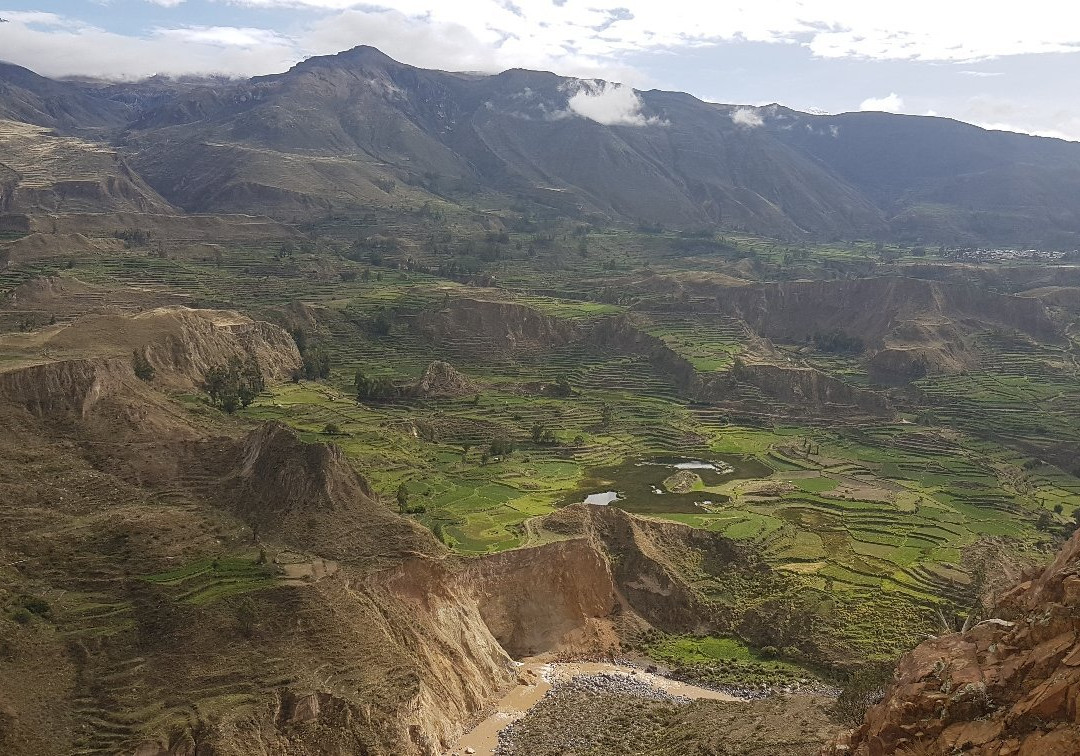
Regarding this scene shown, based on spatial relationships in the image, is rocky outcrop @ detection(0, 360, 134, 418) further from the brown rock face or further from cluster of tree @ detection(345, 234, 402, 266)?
cluster of tree @ detection(345, 234, 402, 266)

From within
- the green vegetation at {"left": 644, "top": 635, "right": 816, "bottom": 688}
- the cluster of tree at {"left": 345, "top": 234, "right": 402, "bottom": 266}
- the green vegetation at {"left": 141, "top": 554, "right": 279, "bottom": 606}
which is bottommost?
the green vegetation at {"left": 644, "top": 635, "right": 816, "bottom": 688}

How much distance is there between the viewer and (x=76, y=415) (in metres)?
61.7

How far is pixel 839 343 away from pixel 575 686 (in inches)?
4585

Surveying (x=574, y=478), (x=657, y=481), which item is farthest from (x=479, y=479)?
(x=657, y=481)

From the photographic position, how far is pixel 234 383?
92.8 meters

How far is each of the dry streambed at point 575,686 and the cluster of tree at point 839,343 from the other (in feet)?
363

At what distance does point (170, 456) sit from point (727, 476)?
53.4 m

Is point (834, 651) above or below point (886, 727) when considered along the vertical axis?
below

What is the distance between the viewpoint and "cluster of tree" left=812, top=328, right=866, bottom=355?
152 m

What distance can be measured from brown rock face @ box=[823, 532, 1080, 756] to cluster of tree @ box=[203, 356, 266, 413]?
226 feet

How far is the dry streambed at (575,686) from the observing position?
4819 centimetres

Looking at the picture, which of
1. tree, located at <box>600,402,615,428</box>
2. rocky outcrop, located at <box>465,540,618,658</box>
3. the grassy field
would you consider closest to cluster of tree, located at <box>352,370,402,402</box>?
the grassy field

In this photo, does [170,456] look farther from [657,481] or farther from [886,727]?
[886,727]

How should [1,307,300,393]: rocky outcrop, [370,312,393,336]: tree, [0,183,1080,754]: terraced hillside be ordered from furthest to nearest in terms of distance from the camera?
[370,312,393,336]: tree → [1,307,300,393]: rocky outcrop → [0,183,1080,754]: terraced hillside
